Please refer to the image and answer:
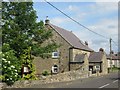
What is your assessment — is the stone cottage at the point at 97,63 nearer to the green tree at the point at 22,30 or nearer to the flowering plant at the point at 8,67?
Result: the green tree at the point at 22,30

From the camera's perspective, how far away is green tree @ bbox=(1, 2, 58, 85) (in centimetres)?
2885

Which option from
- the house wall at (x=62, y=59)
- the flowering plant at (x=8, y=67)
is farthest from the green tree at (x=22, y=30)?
the house wall at (x=62, y=59)

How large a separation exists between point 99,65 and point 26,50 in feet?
118

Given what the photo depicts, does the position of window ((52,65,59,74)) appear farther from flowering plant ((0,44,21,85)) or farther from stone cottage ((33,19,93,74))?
flowering plant ((0,44,21,85))

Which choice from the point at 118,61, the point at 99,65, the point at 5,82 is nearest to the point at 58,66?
the point at 99,65

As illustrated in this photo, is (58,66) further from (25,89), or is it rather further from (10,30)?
(25,89)

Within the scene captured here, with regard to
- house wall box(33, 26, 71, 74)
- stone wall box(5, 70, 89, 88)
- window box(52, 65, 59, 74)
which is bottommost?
stone wall box(5, 70, 89, 88)

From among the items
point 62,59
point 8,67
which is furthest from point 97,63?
point 8,67

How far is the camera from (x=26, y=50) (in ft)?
97.6

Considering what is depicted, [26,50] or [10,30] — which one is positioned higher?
[10,30]

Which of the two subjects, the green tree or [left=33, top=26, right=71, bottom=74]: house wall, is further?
[left=33, top=26, right=71, bottom=74]: house wall

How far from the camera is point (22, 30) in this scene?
1189 inches

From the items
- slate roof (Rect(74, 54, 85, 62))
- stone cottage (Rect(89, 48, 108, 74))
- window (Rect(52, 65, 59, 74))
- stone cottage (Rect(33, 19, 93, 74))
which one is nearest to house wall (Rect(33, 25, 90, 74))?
stone cottage (Rect(33, 19, 93, 74))

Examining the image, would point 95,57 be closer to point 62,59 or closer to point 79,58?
point 79,58
